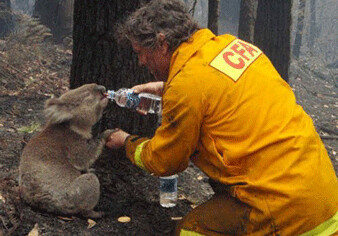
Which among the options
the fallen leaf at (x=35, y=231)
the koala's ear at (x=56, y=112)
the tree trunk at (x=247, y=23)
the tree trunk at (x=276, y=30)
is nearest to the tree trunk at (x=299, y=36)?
the tree trunk at (x=247, y=23)

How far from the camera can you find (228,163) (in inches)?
124

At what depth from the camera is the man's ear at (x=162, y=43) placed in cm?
329

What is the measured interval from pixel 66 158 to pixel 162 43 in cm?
152

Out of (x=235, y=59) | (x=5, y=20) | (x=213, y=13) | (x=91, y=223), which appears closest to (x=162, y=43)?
(x=235, y=59)

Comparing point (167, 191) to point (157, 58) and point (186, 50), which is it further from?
point (186, 50)

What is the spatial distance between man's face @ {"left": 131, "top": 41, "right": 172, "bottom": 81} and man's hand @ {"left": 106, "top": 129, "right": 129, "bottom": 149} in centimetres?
72

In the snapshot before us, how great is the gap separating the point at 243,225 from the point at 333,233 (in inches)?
25.1

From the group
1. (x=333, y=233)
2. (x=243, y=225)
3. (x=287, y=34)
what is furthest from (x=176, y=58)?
(x=287, y=34)

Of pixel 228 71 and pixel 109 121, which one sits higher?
pixel 228 71

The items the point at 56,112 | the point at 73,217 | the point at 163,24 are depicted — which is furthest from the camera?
the point at 56,112

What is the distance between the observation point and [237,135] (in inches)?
122

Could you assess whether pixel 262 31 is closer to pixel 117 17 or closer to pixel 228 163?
pixel 117 17

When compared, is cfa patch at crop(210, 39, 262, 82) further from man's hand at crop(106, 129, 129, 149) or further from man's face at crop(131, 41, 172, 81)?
man's hand at crop(106, 129, 129, 149)

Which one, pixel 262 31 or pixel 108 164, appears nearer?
pixel 108 164
